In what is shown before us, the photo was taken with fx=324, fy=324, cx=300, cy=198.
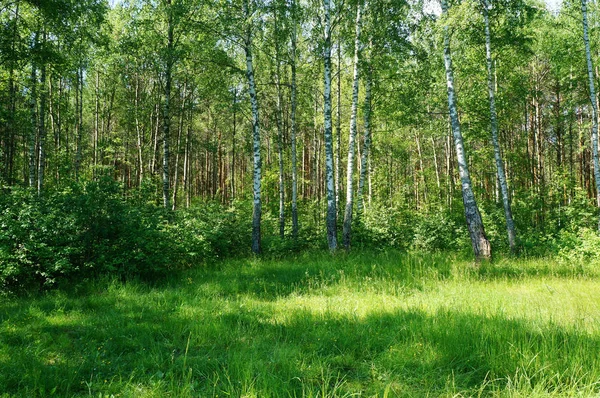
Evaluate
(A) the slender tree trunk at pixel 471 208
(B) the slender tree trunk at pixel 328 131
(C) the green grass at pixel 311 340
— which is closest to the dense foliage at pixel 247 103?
(B) the slender tree trunk at pixel 328 131

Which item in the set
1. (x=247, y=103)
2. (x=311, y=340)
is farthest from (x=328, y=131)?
(x=311, y=340)

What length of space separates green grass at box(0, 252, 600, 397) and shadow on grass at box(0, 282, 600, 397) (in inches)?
0.6

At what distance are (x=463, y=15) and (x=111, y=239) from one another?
9884mm

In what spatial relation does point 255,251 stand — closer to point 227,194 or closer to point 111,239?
point 111,239

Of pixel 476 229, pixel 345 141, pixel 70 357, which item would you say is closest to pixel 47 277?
pixel 70 357

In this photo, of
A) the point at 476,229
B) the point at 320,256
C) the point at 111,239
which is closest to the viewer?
the point at 111,239

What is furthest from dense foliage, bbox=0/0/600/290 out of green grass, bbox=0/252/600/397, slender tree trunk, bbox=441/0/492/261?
green grass, bbox=0/252/600/397

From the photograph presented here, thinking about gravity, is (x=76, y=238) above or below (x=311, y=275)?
above

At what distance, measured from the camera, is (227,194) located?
119 feet

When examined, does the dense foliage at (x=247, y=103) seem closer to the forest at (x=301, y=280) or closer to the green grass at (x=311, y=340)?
the forest at (x=301, y=280)

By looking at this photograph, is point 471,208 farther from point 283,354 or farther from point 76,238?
point 76,238

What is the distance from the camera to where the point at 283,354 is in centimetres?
350

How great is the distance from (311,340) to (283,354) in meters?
0.57

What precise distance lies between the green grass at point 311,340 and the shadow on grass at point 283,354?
2cm
